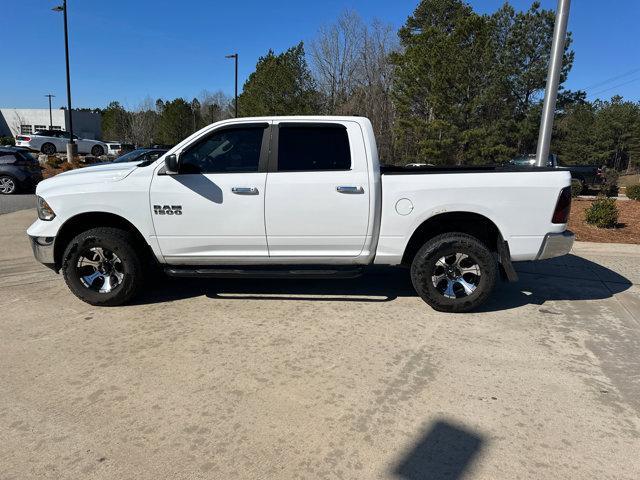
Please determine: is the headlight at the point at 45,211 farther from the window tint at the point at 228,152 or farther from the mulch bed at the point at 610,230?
the mulch bed at the point at 610,230

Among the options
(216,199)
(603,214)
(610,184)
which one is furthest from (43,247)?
(610,184)

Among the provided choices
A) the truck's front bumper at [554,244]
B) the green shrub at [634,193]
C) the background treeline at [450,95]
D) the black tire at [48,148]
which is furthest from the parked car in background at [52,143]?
the truck's front bumper at [554,244]

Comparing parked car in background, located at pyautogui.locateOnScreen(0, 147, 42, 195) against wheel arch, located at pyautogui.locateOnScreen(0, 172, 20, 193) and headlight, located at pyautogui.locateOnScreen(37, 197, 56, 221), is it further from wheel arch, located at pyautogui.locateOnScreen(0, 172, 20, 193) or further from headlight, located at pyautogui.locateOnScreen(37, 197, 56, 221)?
headlight, located at pyautogui.locateOnScreen(37, 197, 56, 221)

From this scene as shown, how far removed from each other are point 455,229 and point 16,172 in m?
14.6

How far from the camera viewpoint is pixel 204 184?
4.44 metres

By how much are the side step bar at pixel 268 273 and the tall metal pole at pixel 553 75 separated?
4671mm

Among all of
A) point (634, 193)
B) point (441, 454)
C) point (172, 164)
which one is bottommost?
point (441, 454)

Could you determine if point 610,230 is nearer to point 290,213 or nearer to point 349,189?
point 349,189

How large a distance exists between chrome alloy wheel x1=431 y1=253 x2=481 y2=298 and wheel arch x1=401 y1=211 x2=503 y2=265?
0.34m

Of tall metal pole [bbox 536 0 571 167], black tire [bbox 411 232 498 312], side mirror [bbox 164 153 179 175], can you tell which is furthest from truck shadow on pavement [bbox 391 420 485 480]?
tall metal pole [bbox 536 0 571 167]

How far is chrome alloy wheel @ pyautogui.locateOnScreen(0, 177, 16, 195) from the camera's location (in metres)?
14.1

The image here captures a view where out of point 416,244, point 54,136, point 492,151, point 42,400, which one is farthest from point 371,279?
point 54,136

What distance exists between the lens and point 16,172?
46.5ft

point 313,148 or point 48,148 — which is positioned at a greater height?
point 48,148
